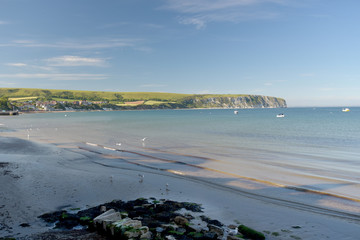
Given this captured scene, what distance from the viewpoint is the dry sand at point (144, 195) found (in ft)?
32.4

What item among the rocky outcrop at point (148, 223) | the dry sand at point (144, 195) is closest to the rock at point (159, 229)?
the rocky outcrop at point (148, 223)

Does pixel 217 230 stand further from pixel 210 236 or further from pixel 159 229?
pixel 159 229

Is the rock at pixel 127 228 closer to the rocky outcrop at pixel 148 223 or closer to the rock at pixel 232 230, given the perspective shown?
the rocky outcrop at pixel 148 223

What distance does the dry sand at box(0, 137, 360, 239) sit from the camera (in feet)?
32.4

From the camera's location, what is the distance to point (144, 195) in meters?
13.5

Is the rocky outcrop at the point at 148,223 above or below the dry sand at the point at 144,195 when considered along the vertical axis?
above

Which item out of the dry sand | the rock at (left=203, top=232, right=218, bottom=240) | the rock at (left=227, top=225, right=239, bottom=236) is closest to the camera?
the rock at (left=203, top=232, right=218, bottom=240)

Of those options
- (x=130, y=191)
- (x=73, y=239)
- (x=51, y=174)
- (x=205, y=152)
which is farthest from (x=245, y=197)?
(x=205, y=152)

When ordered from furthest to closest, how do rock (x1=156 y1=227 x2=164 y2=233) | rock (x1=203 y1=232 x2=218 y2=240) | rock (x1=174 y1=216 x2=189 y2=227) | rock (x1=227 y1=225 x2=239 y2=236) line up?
1. rock (x1=174 y1=216 x2=189 y2=227)
2. rock (x1=227 y1=225 x2=239 y2=236)
3. rock (x1=156 y1=227 x2=164 y2=233)
4. rock (x1=203 y1=232 x2=218 y2=240)

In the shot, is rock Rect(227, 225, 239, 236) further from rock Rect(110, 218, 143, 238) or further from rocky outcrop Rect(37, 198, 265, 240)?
rock Rect(110, 218, 143, 238)

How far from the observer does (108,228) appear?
29.5ft

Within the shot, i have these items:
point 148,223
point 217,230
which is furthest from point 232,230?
point 148,223

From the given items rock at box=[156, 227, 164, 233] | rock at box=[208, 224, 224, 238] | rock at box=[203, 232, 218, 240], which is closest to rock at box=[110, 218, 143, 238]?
rock at box=[156, 227, 164, 233]

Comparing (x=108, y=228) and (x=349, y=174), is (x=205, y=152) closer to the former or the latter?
(x=349, y=174)
